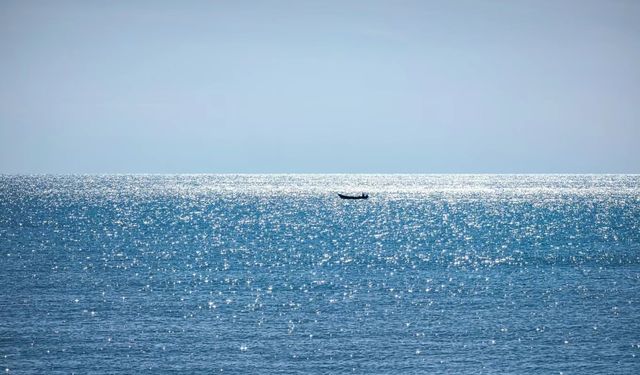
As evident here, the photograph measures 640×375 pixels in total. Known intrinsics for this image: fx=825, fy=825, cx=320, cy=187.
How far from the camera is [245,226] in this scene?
178750 mm

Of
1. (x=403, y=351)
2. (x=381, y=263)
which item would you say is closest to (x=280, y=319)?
(x=403, y=351)

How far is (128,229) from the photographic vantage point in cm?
16562

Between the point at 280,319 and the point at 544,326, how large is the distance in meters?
23.1

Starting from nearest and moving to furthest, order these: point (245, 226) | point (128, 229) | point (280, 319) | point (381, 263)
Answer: point (280, 319) → point (381, 263) → point (128, 229) → point (245, 226)

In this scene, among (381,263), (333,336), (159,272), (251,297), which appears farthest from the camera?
(381,263)

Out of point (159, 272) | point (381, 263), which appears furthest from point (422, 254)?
point (159, 272)

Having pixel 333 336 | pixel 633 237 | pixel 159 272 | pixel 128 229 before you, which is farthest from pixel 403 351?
pixel 128 229

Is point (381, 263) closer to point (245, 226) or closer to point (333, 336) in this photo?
point (333, 336)

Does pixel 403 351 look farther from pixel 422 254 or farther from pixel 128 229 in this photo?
pixel 128 229

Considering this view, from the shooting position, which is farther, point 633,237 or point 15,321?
point 633,237

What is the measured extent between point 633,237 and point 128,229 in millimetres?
96626

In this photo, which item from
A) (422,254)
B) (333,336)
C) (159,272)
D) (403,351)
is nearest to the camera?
(403,351)

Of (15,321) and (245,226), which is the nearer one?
(15,321)

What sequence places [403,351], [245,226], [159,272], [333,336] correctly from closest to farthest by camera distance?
[403,351] → [333,336] → [159,272] → [245,226]
